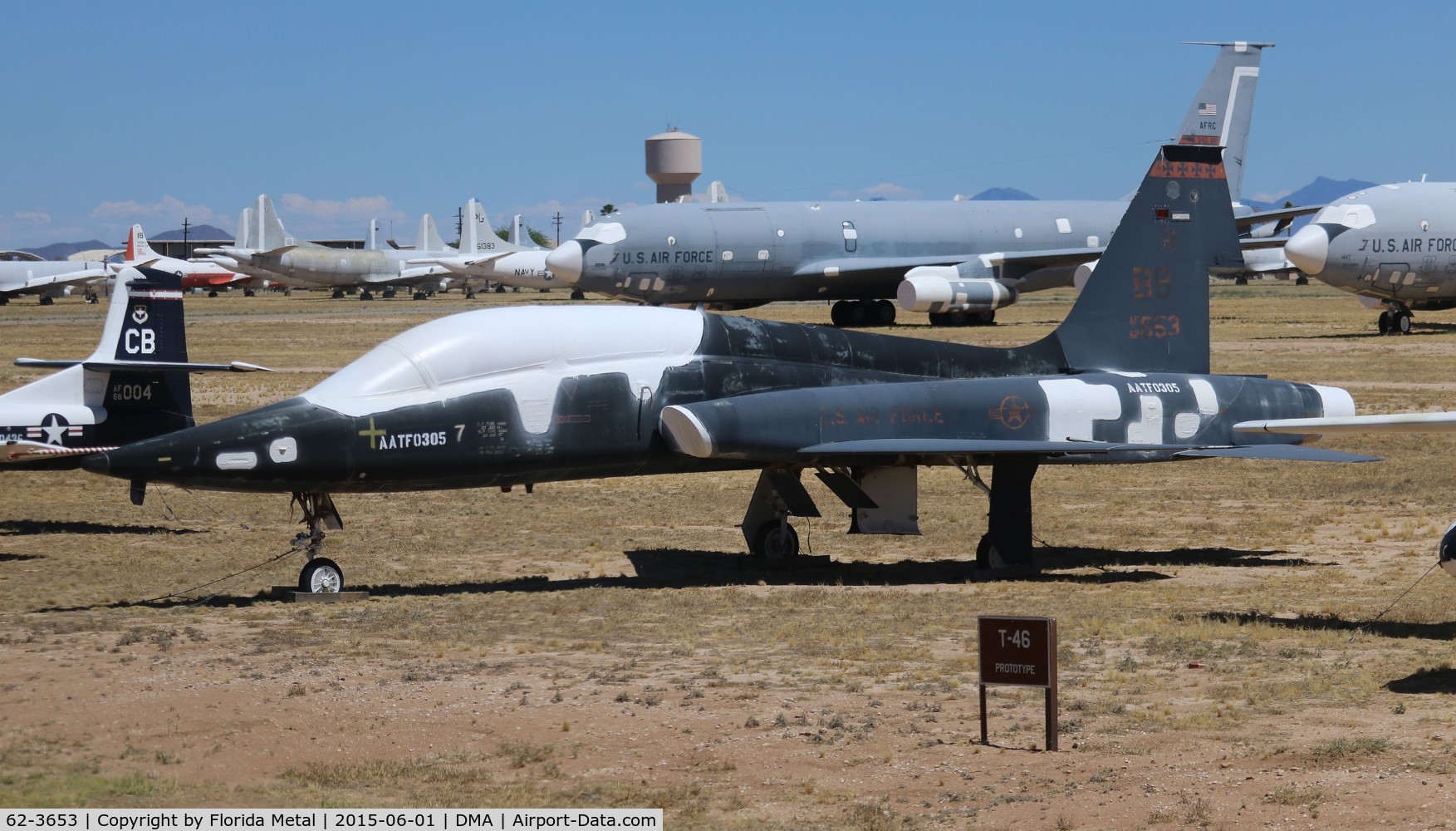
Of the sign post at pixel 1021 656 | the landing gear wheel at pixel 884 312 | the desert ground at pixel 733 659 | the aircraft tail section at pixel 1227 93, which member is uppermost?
the aircraft tail section at pixel 1227 93

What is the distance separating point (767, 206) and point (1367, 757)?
4264 centimetres

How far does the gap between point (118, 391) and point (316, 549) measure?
5849 mm

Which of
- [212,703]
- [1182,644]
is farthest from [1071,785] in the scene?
[212,703]

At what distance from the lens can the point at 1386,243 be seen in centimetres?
4278

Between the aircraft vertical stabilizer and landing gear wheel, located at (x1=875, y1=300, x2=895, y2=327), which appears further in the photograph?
the aircraft vertical stabilizer

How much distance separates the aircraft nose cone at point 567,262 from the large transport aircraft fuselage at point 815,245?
109 mm

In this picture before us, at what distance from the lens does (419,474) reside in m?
13.9

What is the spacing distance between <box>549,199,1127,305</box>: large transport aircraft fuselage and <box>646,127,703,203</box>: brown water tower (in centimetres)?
8950

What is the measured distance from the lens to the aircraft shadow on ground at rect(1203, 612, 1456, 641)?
39.1 ft

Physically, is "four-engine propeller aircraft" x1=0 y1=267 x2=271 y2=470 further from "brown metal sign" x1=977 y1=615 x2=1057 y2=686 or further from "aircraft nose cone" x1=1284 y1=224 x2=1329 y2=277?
"aircraft nose cone" x1=1284 y1=224 x2=1329 y2=277

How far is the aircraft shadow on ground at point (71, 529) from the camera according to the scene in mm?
18359

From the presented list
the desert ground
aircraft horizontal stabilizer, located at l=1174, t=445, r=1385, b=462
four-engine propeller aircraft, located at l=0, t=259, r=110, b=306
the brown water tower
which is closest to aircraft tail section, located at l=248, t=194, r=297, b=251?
four-engine propeller aircraft, located at l=0, t=259, r=110, b=306

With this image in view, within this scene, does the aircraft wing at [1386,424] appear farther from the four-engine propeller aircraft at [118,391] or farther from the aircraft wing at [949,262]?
the aircraft wing at [949,262]

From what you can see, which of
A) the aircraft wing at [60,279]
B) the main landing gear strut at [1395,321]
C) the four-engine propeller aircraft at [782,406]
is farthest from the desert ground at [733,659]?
the aircraft wing at [60,279]
